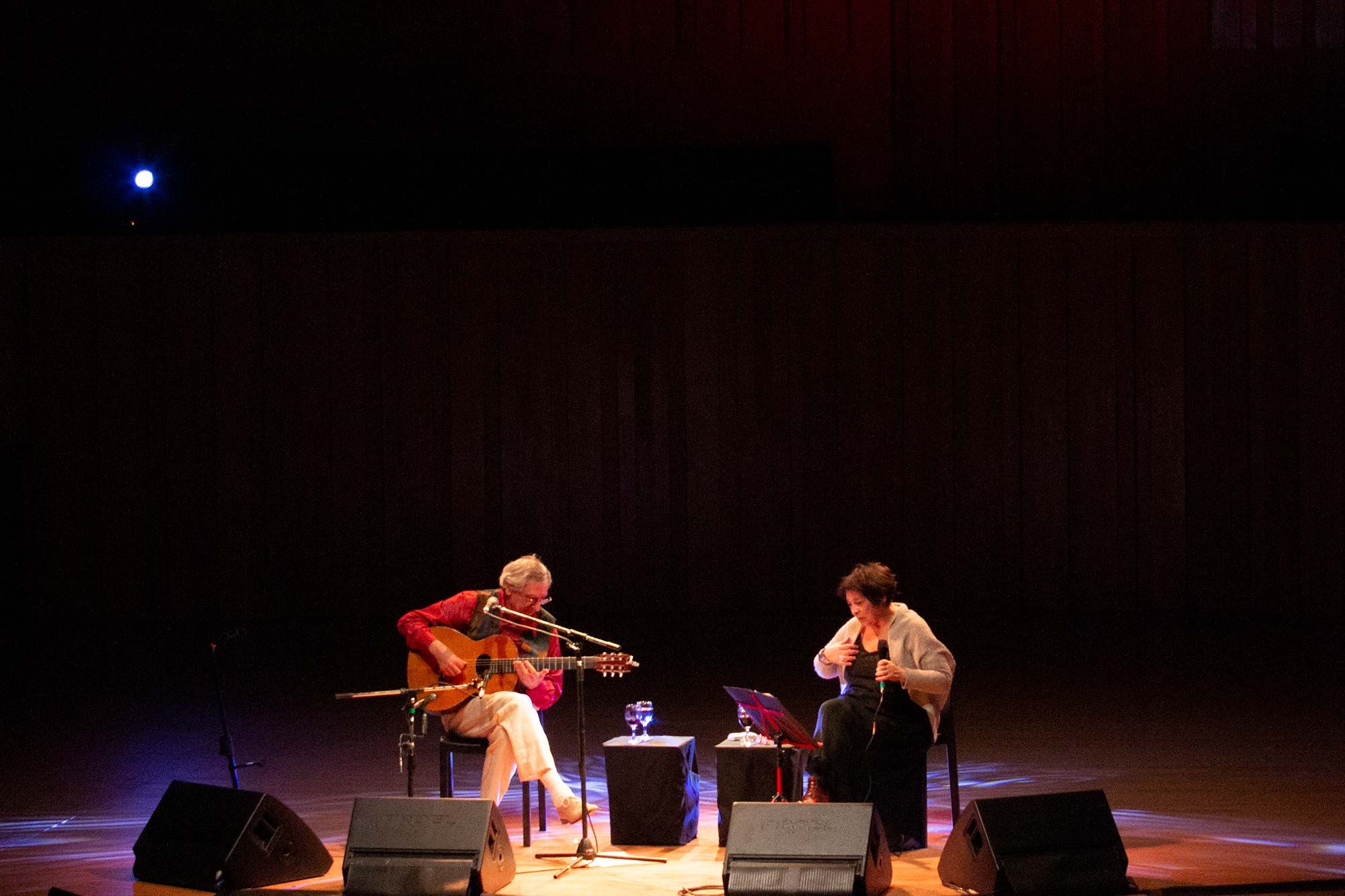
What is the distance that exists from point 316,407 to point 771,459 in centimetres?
346

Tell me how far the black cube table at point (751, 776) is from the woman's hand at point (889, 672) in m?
0.40

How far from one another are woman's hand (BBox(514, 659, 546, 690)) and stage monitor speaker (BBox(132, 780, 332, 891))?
824 mm

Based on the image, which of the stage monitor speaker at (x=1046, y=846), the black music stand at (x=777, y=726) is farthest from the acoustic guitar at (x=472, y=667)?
the stage monitor speaker at (x=1046, y=846)

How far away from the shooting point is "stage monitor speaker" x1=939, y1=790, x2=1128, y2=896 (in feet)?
12.3

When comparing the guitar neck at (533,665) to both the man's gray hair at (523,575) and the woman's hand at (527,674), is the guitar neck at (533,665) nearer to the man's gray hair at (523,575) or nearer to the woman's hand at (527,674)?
the woman's hand at (527,674)

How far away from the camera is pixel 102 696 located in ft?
26.3

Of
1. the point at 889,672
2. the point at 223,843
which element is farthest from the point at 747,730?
the point at 223,843

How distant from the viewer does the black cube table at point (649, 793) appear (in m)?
4.58

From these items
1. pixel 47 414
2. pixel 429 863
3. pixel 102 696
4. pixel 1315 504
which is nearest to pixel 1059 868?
pixel 429 863

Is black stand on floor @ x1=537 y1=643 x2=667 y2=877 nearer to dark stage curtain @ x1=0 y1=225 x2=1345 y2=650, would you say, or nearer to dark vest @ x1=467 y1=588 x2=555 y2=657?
dark vest @ x1=467 y1=588 x2=555 y2=657

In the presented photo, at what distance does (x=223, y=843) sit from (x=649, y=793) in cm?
135

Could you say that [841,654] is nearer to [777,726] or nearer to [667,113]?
[777,726]

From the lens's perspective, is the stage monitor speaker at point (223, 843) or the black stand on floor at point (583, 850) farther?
the black stand on floor at point (583, 850)

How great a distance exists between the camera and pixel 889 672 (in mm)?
4477
